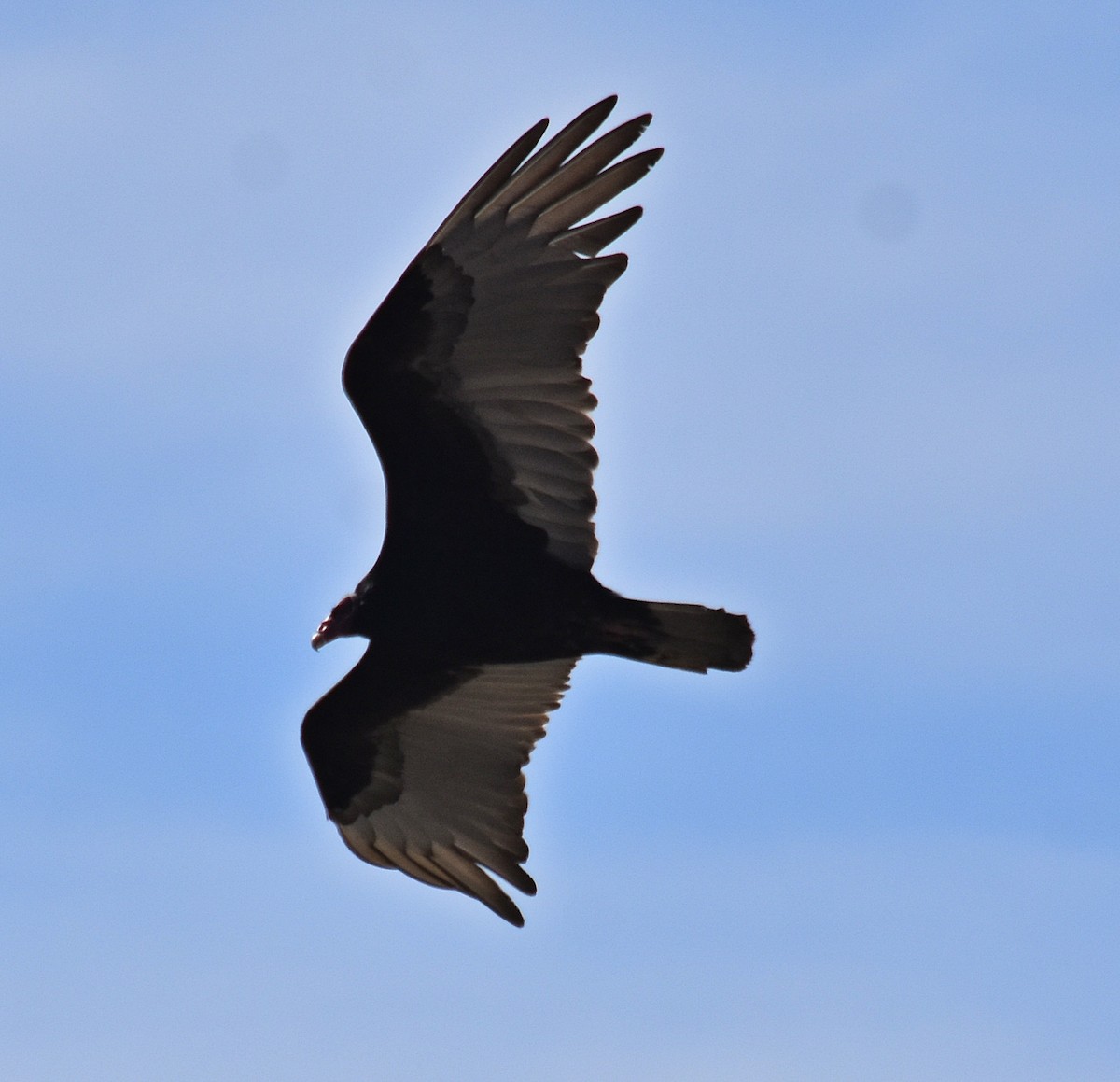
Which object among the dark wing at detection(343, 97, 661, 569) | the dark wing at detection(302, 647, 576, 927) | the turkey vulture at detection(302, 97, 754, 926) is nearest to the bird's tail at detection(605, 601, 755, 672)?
the turkey vulture at detection(302, 97, 754, 926)

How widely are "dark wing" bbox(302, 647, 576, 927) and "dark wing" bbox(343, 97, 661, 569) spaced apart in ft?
3.41

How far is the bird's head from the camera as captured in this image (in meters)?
10.1

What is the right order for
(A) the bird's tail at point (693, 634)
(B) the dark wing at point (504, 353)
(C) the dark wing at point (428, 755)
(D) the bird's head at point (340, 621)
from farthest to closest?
(C) the dark wing at point (428, 755) → (D) the bird's head at point (340, 621) → (A) the bird's tail at point (693, 634) → (B) the dark wing at point (504, 353)

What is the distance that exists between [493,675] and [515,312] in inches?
84.7

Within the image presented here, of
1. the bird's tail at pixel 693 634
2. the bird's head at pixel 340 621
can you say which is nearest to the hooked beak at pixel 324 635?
the bird's head at pixel 340 621

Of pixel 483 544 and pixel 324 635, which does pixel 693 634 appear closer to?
pixel 483 544

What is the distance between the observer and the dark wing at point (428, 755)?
10.5 metres

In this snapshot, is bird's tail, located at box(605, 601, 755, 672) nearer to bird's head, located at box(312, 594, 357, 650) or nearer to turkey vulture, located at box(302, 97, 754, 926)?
turkey vulture, located at box(302, 97, 754, 926)

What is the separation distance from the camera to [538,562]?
9703 millimetres

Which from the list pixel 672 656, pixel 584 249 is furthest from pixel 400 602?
pixel 584 249

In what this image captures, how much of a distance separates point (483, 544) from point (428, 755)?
1418 mm

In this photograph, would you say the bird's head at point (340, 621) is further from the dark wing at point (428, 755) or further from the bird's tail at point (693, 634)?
the bird's tail at point (693, 634)

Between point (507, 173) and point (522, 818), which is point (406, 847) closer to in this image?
point (522, 818)

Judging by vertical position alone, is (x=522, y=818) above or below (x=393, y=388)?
below
